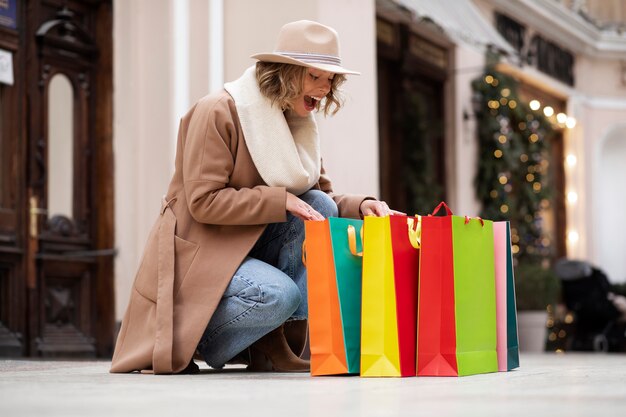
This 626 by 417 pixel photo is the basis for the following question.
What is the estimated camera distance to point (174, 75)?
19.7ft

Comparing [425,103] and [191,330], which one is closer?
→ [191,330]

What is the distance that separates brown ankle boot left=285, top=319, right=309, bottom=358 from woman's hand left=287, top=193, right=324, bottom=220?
47 cm

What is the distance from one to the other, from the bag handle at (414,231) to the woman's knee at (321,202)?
374 mm

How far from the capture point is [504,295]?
129 inches

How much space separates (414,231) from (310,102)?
556 mm

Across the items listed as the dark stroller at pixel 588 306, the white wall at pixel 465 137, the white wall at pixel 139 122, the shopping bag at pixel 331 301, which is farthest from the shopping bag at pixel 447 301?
the dark stroller at pixel 588 306

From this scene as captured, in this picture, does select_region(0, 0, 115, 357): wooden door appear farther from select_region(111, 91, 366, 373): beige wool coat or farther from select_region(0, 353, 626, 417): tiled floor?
select_region(0, 353, 626, 417): tiled floor

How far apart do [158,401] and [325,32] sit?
152cm

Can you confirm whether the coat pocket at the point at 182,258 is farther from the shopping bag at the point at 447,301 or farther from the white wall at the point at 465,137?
the white wall at the point at 465,137

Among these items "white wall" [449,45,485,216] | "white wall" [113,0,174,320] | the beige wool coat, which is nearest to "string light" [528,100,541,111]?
"white wall" [449,45,485,216]

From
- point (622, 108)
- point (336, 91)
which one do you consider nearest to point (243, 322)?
point (336, 91)

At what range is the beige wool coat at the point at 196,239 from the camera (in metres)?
3.12

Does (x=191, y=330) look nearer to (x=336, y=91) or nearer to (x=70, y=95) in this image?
(x=336, y=91)

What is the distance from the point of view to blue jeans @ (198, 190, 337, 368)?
317 cm
